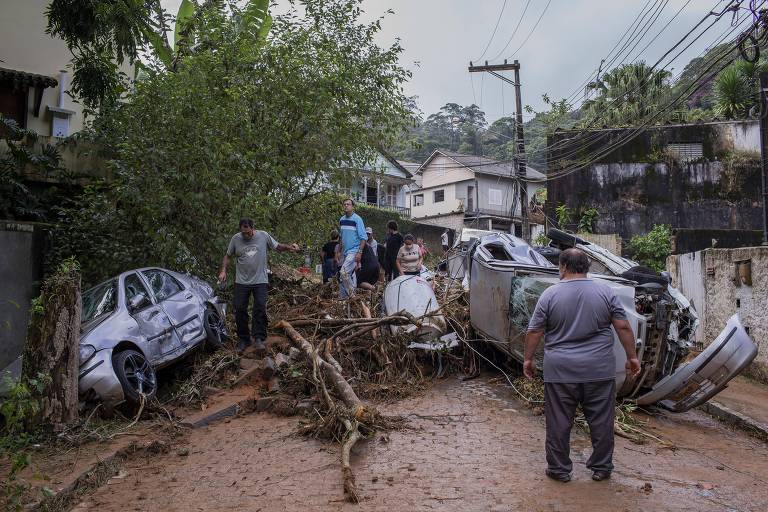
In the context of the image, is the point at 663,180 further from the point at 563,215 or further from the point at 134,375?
the point at 134,375

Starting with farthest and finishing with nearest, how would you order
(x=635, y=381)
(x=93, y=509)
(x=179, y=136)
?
(x=179, y=136) < (x=635, y=381) < (x=93, y=509)

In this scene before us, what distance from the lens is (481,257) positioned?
834cm

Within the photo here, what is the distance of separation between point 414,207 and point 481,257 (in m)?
40.3

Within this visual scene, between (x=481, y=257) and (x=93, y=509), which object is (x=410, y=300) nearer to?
(x=481, y=257)

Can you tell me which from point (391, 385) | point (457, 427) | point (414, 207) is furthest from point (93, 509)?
point (414, 207)

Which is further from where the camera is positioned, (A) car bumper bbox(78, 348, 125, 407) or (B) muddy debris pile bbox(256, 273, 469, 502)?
(A) car bumper bbox(78, 348, 125, 407)

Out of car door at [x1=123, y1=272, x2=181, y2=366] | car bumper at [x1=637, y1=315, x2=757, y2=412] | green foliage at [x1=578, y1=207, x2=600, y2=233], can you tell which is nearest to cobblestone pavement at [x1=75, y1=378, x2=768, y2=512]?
car bumper at [x1=637, y1=315, x2=757, y2=412]

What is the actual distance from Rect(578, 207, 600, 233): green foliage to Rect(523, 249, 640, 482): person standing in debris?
21211mm

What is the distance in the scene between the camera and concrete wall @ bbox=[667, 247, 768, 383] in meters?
10.2

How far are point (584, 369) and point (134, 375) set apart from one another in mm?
4709

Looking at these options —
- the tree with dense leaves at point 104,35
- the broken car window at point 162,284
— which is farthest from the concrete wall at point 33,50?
the broken car window at point 162,284

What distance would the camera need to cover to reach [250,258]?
822 centimetres

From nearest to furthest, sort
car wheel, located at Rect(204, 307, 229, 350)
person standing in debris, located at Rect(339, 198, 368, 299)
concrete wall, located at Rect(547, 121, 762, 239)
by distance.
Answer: car wheel, located at Rect(204, 307, 229, 350), person standing in debris, located at Rect(339, 198, 368, 299), concrete wall, located at Rect(547, 121, 762, 239)

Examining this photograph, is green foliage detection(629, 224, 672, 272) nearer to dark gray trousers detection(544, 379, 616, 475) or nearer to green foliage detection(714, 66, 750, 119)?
green foliage detection(714, 66, 750, 119)
